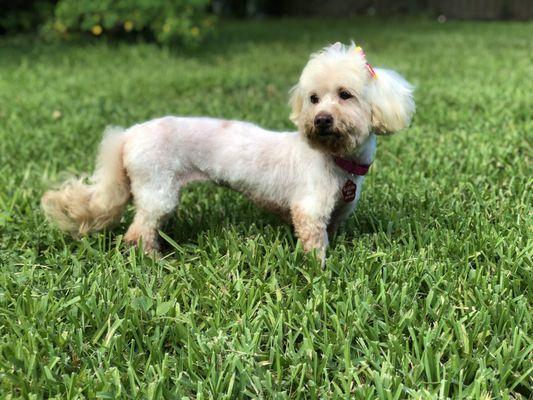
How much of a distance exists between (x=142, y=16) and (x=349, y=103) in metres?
7.85

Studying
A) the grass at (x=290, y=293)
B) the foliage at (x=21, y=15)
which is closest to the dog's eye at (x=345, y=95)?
the grass at (x=290, y=293)

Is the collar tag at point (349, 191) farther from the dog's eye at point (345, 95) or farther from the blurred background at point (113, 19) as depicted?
the blurred background at point (113, 19)

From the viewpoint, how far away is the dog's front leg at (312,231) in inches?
114

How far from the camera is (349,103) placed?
2752mm

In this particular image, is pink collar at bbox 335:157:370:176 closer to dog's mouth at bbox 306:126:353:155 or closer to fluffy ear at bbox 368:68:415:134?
dog's mouth at bbox 306:126:353:155

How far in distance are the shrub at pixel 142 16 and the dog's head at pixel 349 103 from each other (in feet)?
24.1

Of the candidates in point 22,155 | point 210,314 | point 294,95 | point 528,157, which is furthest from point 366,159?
point 22,155

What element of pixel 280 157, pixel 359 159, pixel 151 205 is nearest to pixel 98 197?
pixel 151 205

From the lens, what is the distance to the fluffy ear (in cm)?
274

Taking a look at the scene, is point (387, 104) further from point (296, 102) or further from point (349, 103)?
point (296, 102)

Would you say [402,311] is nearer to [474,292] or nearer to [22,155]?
[474,292]

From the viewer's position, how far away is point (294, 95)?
2975mm

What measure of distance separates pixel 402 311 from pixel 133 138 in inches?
64.5

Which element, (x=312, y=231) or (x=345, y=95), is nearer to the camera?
(x=345, y=95)
